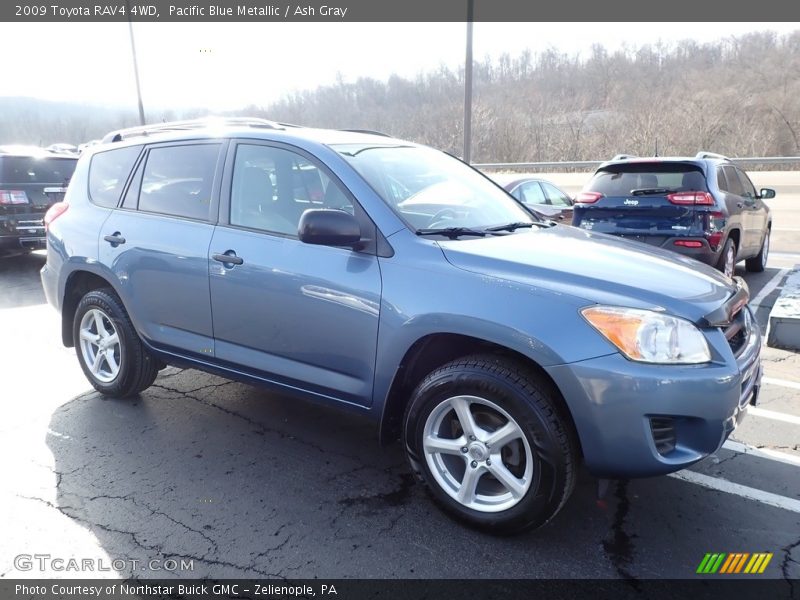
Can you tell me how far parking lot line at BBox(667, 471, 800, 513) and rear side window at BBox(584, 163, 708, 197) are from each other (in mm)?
4318

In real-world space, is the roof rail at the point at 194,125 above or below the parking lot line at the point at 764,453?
above

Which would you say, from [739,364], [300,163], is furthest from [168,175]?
[739,364]

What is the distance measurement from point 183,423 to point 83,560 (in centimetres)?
142

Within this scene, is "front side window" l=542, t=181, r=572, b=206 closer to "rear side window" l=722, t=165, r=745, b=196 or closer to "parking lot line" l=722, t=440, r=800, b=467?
"rear side window" l=722, t=165, r=745, b=196

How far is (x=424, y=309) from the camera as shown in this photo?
278 centimetres

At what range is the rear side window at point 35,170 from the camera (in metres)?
9.23

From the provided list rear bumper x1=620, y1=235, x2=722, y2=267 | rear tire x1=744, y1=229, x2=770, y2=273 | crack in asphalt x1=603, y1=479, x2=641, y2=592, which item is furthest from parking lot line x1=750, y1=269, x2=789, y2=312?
crack in asphalt x1=603, y1=479, x2=641, y2=592

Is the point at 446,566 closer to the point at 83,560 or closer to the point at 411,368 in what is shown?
the point at 411,368

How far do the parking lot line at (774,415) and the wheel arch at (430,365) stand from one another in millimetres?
2266

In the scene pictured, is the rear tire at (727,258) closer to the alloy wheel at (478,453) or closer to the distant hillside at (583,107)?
the alloy wheel at (478,453)

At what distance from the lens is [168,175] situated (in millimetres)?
4000

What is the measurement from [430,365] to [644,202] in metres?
4.87

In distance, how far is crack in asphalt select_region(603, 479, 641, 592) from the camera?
2.54 metres

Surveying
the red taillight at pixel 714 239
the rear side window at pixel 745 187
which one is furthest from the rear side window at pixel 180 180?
the rear side window at pixel 745 187
